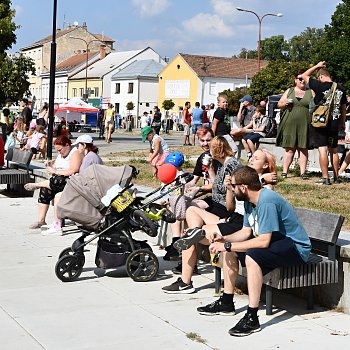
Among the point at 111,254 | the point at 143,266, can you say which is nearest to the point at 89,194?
the point at 111,254

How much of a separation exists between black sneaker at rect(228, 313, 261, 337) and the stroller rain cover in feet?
7.75

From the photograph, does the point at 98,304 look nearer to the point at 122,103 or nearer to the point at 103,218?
the point at 103,218

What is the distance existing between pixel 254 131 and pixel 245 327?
1018 centimetres

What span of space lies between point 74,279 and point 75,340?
2.07 meters

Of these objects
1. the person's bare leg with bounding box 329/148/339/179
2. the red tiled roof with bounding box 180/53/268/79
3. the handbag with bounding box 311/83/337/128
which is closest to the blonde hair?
the handbag with bounding box 311/83/337/128

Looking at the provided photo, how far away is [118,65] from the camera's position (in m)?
95.6

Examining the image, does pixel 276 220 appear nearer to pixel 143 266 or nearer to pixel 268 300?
pixel 268 300

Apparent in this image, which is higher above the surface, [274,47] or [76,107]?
[274,47]

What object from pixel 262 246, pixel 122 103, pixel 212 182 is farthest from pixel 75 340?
pixel 122 103

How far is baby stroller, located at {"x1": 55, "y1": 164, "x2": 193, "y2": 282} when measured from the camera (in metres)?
7.30

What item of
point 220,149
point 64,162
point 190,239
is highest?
point 220,149

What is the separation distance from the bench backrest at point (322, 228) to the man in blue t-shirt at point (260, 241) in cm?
29

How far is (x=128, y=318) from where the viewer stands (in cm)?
602

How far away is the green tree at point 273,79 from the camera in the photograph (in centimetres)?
6656
